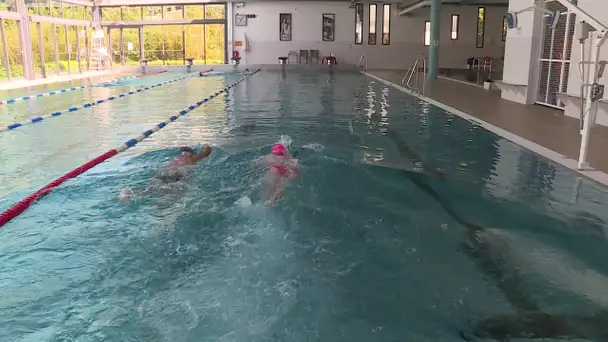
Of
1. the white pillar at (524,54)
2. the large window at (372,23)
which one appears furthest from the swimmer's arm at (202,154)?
the large window at (372,23)

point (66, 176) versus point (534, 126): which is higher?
point (534, 126)

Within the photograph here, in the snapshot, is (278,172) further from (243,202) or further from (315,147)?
(315,147)

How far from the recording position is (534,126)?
7.67m

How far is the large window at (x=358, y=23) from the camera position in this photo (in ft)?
88.0

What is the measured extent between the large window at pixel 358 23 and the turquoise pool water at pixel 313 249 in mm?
21605

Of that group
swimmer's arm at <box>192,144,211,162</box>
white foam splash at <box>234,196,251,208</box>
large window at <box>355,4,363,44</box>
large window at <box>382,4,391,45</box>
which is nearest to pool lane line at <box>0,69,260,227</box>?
swimmer's arm at <box>192,144,211,162</box>

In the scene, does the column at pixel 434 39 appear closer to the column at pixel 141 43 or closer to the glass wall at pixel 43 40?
the glass wall at pixel 43 40

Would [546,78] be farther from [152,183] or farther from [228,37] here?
[228,37]

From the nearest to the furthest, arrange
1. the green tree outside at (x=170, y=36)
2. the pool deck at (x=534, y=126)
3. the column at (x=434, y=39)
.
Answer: the pool deck at (x=534, y=126) → the column at (x=434, y=39) → the green tree outside at (x=170, y=36)

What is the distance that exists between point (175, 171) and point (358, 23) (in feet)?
77.5

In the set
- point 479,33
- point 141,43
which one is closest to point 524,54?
point 479,33

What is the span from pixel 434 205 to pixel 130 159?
3.51 meters

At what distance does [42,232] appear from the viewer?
388cm

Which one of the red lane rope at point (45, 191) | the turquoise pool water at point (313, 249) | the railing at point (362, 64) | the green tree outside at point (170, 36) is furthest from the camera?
the green tree outside at point (170, 36)
